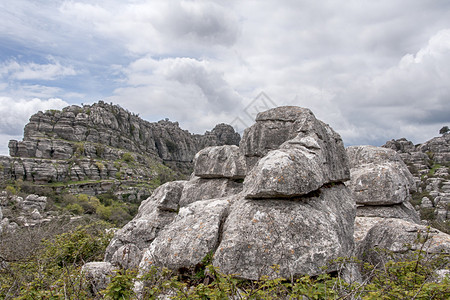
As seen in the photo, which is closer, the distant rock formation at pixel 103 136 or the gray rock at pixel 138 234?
the gray rock at pixel 138 234

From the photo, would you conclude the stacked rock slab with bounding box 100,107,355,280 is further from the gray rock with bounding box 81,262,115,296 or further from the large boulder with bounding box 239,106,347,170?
the gray rock with bounding box 81,262,115,296

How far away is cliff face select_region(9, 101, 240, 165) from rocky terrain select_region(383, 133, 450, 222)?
3432 inches

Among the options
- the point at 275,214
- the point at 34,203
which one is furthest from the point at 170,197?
the point at 34,203

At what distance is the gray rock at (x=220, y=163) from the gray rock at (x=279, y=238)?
18.0 ft

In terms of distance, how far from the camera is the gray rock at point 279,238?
21.6ft

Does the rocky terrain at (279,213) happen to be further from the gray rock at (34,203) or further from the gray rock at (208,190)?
the gray rock at (34,203)

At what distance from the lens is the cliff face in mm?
106438

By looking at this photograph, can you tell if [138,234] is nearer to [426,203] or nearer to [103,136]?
[426,203]

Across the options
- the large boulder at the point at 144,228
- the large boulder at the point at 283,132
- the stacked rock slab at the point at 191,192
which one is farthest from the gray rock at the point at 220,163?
the large boulder at the point at 144,228

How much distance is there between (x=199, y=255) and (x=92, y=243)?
8.64m

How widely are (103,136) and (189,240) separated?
5140 inches

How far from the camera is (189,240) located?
7.50 meters

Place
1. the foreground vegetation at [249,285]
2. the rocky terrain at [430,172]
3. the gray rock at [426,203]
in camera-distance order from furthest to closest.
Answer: the gray rock at [426,203] < the rocky terrain at [430,172] < the foreground vegetation at [249,285]

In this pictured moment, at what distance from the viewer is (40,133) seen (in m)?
113
